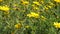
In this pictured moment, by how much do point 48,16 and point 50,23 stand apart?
0.45 meters

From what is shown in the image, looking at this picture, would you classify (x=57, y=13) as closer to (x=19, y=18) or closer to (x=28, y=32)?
(x=19, y=18)

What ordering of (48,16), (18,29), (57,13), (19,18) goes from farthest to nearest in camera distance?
(57,13)
(48,16)
(19,18)
(18,29)

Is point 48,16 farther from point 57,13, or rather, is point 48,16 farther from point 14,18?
point 14,18

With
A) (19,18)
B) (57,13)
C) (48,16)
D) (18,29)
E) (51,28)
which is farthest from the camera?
(57,13)

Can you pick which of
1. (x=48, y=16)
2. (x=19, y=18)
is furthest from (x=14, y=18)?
(x=48, y=16)

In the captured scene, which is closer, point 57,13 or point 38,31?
point 38,31

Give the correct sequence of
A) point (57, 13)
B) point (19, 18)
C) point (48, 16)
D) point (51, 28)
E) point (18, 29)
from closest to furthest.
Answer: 1. point (18, 29)
2. point (51, 28)
3. point (19, 18)
4. point (48, 16)
5. point (57, 13)

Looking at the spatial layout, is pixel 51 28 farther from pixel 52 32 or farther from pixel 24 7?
pixel 24 7

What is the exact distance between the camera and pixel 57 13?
464 cm

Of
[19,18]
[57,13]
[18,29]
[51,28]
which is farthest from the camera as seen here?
[57,13]

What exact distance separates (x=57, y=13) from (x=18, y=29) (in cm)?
140

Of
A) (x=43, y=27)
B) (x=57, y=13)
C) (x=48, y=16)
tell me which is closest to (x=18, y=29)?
(x=43, y=27)

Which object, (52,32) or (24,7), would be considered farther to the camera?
(24,7)

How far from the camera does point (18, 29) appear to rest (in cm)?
339
